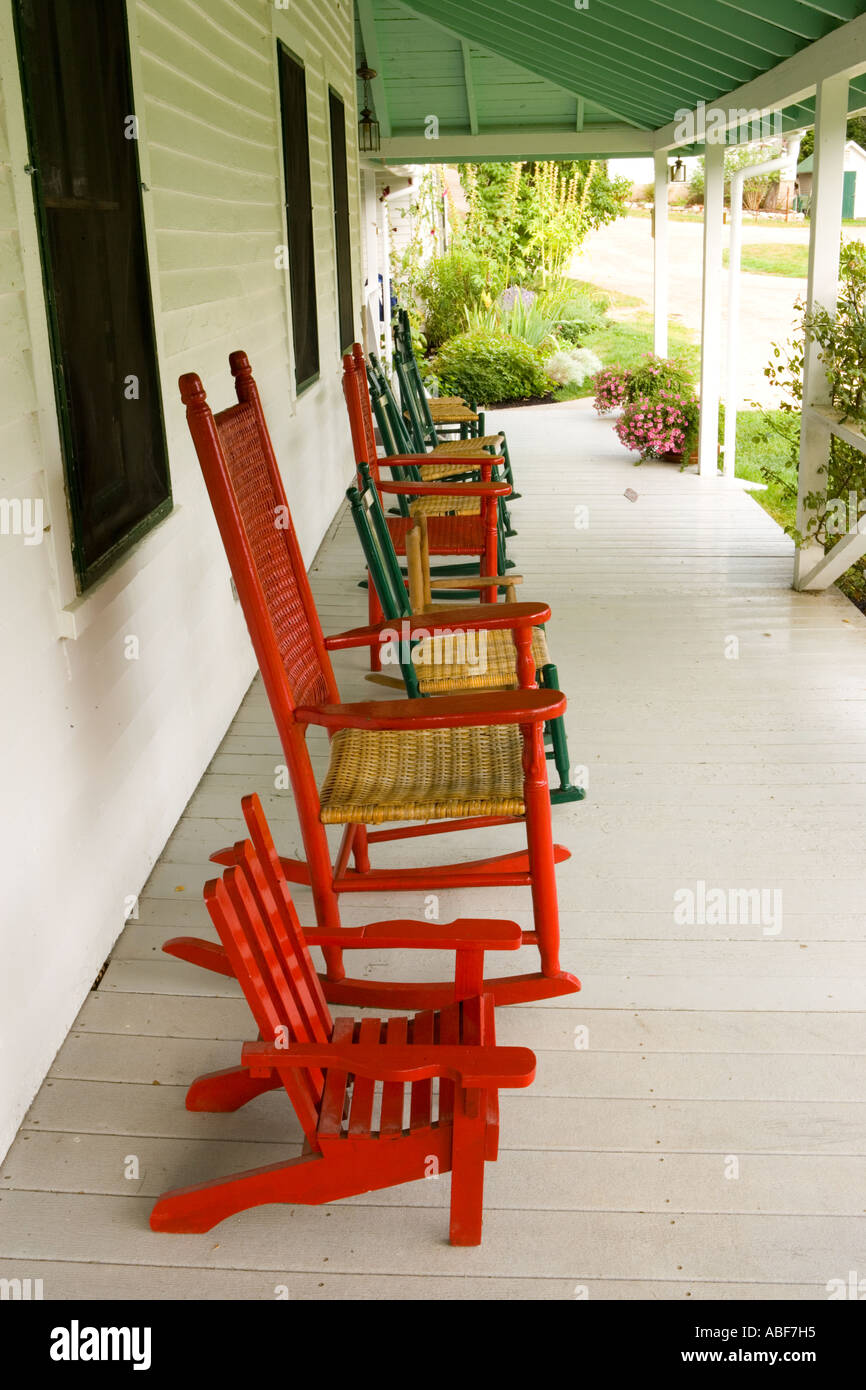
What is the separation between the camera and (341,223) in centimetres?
809

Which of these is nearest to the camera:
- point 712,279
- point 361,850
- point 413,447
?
point 361,850

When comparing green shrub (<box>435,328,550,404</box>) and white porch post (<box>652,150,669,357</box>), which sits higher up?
white porch post (<box>652,150,669,357</box>)

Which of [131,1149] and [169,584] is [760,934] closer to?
[131,1149]

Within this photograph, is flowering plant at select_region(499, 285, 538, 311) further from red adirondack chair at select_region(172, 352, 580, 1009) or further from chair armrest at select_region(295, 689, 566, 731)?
chair armrest at select_region(295, 689, 566, 731)

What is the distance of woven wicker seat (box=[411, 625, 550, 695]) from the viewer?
10.3 ft

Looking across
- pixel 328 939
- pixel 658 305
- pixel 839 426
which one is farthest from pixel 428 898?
pixel 658 305

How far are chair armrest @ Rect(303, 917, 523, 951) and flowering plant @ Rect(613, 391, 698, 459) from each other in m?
6.68

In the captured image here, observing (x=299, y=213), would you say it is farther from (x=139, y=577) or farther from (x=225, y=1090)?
(x=225, y=1090)

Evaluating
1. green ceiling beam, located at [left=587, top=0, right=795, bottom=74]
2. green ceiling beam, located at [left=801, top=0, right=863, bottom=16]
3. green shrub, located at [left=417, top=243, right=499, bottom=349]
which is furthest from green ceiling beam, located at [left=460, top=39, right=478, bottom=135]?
green ceiling beam, located at [left=801, top=0, right=863, bottom=16]

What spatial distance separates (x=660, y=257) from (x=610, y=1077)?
360 inches

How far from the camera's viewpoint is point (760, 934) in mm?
2736

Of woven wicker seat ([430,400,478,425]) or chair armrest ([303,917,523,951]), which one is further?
woven wicker seat ([430,400,478,425])

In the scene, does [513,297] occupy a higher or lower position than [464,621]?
higher

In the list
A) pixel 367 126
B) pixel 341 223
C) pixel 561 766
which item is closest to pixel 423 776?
pixel 561 766
